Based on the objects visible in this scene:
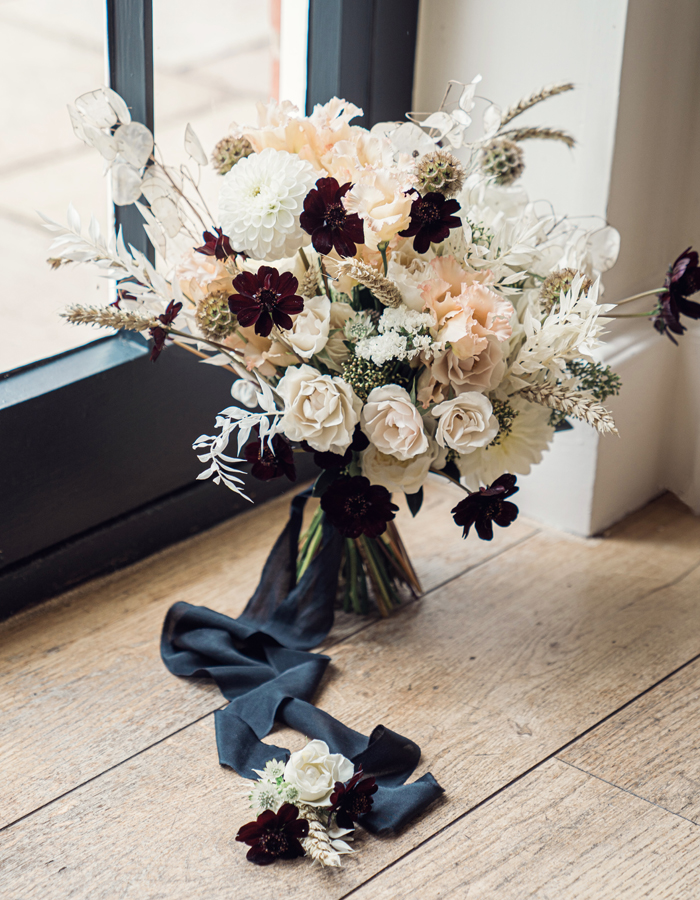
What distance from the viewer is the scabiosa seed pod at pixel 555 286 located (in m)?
0.90

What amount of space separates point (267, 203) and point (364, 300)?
0.14 metres

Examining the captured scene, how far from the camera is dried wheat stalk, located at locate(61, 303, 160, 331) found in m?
0.89

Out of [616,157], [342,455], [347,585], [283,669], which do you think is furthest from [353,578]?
[616,157]

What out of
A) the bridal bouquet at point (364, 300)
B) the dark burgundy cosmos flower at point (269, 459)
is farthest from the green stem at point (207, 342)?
the dark burgundy cosmos flower at point (269, 459)

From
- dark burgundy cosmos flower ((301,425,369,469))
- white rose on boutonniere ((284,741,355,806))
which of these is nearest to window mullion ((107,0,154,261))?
dark burgundy cosmos flower ((301,425,369,469))

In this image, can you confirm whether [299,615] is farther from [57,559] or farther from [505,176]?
[505,176]

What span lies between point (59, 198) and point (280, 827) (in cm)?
82

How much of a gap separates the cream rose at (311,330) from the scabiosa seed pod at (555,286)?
0.68ft

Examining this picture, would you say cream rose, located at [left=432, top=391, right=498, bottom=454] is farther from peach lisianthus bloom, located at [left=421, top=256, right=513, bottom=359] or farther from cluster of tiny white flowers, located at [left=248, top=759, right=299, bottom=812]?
cluster of tiny white flowers, located at [left=248, top=759, right=299, bottom=812]

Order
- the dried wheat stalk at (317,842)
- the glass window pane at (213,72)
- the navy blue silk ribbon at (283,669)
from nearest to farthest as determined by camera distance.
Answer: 1. the dried wheat stalk at (317,842)
2. the navy blue silk ribbon at (283,669)
3. the glass window pane at (213,72)

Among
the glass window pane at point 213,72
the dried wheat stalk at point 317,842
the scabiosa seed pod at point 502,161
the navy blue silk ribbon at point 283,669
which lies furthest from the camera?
the glass window pane at point 213,72

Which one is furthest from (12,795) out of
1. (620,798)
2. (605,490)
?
(605,490)

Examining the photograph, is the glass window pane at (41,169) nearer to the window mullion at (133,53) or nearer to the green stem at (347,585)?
the window mullion at (133,53)

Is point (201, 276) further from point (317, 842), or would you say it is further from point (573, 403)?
point (317, 842)
